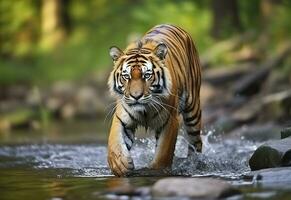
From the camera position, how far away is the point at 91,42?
2844 cm

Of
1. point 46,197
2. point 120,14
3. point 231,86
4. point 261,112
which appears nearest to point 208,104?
point 231,86

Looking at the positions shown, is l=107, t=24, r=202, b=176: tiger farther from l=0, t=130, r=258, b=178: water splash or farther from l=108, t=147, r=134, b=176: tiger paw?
l=0, t=130, r=258, b=178: water splash

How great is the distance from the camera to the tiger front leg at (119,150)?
788 centimetres

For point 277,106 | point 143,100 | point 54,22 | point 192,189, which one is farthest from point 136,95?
point 54,22

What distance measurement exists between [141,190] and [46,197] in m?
0.83

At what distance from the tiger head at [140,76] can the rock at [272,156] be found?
3.76 feet

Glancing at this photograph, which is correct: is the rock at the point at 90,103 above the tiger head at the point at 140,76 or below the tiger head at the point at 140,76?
above

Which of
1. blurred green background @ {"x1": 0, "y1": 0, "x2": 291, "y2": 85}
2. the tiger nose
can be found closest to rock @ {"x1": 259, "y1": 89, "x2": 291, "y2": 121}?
the tiger nose

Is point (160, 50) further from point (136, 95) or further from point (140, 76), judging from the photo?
point (136, 95)

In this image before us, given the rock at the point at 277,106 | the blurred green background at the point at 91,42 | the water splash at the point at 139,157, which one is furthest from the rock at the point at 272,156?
the blurred green background at the point at 91,42

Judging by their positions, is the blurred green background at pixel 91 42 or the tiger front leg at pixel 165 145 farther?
the blurred green background at pixel 91 42

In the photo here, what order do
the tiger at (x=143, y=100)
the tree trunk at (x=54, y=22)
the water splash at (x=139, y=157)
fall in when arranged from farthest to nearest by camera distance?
the tree trunk at (x=54, y=22) < the water splash at (x=139, y=157) < the tiger at (x=143, y=100)

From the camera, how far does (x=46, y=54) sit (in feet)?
95.0

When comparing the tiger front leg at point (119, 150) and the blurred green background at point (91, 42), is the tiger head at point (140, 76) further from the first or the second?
the blurred green background at point (91, 42)
